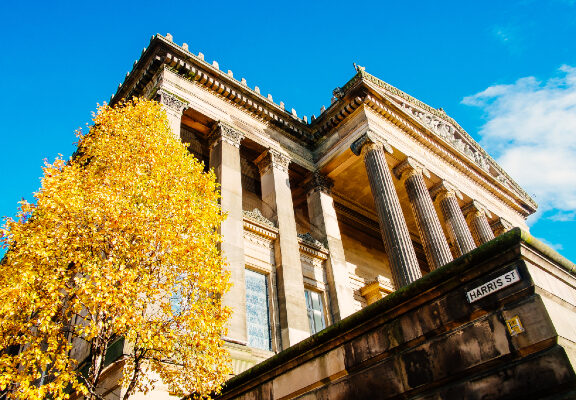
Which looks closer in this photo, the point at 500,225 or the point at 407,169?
the point at 407,169

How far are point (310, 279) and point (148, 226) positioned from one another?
10.5 metres

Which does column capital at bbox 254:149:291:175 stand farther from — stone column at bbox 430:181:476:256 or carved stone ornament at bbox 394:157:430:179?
stone column at bbox 430:181:476:256

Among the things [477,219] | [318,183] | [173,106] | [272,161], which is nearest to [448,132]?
[477,219]

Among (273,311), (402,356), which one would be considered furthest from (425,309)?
(273,311)

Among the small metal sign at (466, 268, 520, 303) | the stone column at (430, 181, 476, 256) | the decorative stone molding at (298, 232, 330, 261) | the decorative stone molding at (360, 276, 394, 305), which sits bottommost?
the small metal sign at (466, 268, 520, 303)

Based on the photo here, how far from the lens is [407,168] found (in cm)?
2259

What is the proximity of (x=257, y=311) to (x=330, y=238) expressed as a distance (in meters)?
6.05

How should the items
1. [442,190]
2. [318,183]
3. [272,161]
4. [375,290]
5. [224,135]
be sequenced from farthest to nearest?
1. [442,190]
2. [318,183]
3. [375,290]
4. [272,161]
5. [224,135]

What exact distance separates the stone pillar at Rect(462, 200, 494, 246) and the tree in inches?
747

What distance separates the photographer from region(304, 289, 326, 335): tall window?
731 inches

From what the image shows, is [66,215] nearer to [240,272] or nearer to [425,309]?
[240,272]

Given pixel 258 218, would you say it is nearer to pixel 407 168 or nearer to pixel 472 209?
pixel 407 168

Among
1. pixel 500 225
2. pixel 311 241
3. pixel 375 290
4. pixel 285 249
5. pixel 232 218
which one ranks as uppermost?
pixel 500 225

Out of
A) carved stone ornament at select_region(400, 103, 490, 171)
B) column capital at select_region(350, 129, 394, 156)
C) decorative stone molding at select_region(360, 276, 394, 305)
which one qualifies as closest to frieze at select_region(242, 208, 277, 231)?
column capital at select_region(350, 129, 394, 156)
